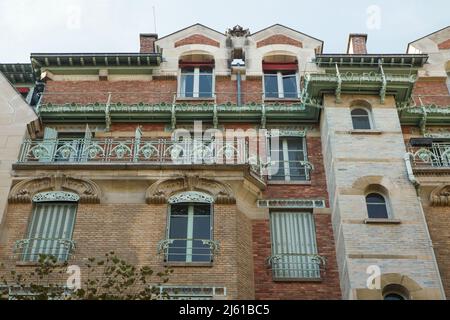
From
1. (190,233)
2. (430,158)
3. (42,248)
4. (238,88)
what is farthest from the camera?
(238,88)

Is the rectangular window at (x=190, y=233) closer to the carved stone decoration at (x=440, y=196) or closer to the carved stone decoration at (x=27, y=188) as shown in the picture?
the carved stone decoration at (x=27, y=188)

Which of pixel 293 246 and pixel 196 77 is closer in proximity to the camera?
pixel 293 246

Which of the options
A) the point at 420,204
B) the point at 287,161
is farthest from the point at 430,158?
the point at 287,161

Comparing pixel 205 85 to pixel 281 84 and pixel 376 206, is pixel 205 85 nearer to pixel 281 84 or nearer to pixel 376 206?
pixel 281 84

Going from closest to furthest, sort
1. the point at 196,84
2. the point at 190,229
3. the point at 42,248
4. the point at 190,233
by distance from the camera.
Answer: the point at 42,248 → the point at 190,233 → the point at 190,229 → the point at 196,84

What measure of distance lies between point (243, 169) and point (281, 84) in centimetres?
556

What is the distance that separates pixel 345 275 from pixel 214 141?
17.7ft

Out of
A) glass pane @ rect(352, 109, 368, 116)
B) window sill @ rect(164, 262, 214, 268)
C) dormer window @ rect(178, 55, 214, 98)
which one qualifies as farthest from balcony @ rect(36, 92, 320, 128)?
window sill @ rect(164, 262, 214, 268)

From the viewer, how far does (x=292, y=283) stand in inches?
669

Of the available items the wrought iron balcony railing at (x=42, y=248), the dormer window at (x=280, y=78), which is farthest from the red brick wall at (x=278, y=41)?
the wrought iron balcony railing at (x=42, y=248)

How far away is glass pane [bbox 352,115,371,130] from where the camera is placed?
19875mm

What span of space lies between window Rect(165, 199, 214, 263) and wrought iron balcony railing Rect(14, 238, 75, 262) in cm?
238

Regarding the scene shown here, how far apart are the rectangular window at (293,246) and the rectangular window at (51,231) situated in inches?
199

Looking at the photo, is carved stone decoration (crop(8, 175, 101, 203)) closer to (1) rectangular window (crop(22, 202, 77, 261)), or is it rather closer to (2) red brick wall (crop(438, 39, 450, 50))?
(1) rectangular window (crop(22, 202, 77, 261))
